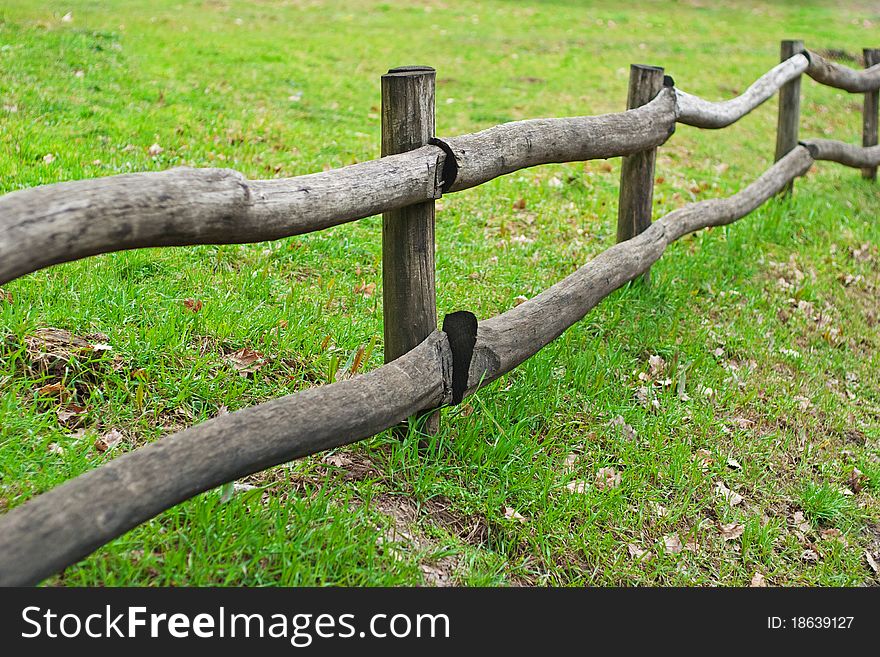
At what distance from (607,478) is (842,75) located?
5.51 m

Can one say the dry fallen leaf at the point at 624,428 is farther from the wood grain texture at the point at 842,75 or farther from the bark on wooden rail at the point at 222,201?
the wood grain texture at the point at 842,75

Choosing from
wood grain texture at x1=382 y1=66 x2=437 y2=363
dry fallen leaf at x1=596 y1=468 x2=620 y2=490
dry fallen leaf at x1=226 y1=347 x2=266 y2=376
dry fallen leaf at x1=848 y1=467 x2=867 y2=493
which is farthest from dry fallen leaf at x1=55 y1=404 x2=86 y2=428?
dry fallen leaf at x1=848 y1=467 x2=867 y2=493

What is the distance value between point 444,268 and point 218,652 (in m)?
3.14

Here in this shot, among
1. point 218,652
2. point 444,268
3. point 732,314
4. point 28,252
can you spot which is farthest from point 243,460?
point 732,314

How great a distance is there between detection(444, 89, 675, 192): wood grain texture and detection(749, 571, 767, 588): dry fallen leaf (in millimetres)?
1908

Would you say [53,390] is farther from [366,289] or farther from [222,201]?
[366,289]

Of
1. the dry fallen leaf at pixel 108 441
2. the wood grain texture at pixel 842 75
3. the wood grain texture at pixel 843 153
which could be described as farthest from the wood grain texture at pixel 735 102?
the dry fallen leaf at pixel 108 441

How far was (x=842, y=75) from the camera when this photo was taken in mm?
7414

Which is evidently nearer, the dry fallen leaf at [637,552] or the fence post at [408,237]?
the fence post at [408,237]

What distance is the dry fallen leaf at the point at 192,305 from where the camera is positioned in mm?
3816

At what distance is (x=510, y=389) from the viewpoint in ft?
12.6

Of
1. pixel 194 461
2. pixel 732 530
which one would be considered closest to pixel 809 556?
pixel 732 530

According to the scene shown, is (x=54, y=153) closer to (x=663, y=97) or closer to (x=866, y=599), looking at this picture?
(x=663, y=97)

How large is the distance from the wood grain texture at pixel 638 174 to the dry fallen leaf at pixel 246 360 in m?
2.30
